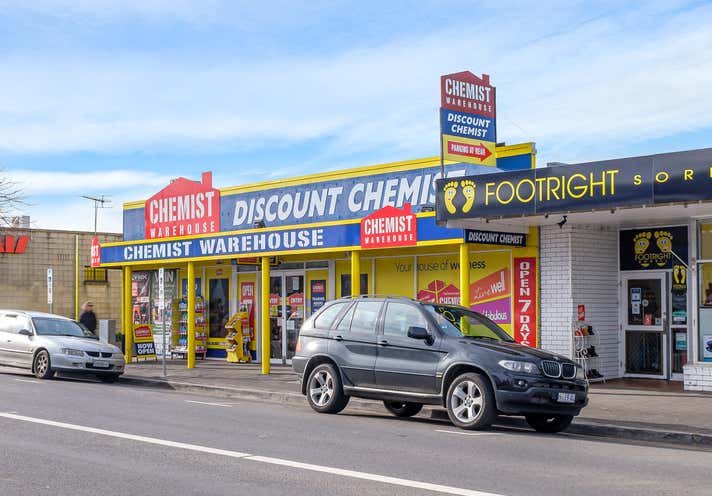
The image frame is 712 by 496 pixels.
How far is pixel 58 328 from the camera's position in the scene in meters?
20.8

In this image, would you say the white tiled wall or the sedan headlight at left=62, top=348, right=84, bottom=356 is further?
the sedan headlight at left=62, top=348, right=84, bottom=356

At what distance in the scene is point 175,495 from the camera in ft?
24.4

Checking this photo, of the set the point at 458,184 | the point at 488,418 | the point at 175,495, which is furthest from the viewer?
the point at 458,184

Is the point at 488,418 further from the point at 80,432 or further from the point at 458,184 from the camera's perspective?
the point at 458,184

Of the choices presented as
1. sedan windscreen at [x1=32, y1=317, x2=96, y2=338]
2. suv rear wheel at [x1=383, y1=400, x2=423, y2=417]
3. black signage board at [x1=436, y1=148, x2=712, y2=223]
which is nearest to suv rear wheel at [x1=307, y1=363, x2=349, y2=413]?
suv rear wheel at [x1=383, y1=400, x2=423, y2=417]

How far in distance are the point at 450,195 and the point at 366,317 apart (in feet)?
13.7

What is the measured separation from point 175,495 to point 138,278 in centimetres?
2255

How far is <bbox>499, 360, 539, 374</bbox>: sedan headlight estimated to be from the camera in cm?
1186

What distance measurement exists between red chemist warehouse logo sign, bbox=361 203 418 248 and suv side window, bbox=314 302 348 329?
411 cm

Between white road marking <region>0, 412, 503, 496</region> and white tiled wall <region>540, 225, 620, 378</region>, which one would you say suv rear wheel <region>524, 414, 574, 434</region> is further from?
white tiled wall <region>540, 225, 620, 378</region>

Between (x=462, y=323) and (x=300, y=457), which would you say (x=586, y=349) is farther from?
(x=300, y=457)

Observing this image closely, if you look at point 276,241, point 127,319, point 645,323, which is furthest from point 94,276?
point 645,323

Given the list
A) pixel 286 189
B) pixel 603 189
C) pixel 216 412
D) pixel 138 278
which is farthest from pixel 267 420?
pixel 138 278

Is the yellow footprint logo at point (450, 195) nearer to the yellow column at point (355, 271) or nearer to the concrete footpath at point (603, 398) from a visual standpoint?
the yellow column at point (355, 271)
